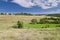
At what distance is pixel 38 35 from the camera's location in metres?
2.18

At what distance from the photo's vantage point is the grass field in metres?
2.12

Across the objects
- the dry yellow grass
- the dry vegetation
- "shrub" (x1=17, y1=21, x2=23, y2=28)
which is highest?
the dry yellow grass

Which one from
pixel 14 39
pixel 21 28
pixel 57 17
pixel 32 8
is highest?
pixel 32 8

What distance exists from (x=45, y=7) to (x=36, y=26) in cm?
36

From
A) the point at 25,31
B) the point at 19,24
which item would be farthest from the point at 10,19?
the point at 25,31

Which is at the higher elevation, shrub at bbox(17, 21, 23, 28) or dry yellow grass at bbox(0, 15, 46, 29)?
dry yellow grass at bbox(0, 15, 46, 29)

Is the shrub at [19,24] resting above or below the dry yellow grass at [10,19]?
below

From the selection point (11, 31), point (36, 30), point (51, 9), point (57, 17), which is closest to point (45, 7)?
point (51, 9)

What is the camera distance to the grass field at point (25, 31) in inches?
83.7

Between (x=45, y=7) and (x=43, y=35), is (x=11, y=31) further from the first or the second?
(x=45, y=7)

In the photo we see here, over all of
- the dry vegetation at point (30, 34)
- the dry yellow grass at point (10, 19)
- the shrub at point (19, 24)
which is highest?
the dry yellow grass at point (10, 19)

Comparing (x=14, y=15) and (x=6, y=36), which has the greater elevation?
(x=14, y=15)

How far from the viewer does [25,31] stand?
85.8 inches

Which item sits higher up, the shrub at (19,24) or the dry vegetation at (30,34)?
the shrub at (19,24)
